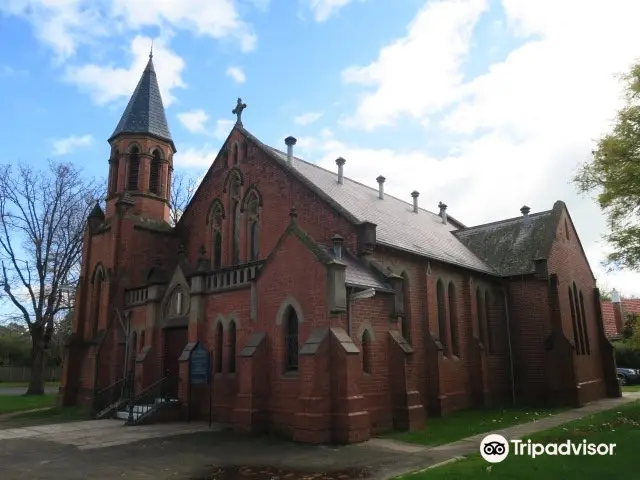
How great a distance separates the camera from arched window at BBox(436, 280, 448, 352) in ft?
70.3

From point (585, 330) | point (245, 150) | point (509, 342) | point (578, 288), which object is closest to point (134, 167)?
point (245, 150)

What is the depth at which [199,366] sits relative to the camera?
18.2 m

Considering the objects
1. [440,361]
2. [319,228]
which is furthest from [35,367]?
[440,361]

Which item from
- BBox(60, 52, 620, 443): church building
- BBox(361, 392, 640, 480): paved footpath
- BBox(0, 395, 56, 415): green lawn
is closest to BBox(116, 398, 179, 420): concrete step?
BBox(60, 52, 620, 443): church building

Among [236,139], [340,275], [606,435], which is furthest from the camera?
[236,139]

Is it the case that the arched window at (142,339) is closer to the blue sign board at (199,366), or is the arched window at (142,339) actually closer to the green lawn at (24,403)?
the blue sign board at (199,366)

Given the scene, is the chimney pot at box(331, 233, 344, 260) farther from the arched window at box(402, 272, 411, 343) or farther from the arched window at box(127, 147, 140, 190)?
the arched window at box(127, 147, 140, 190)

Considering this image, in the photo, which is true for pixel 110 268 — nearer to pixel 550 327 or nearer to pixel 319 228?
pixel 319 228

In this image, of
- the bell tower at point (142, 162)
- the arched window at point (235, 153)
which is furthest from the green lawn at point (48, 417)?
the arched window at point (235, 153)

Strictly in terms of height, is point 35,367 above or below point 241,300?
below

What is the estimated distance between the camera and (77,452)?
1328 centimetres

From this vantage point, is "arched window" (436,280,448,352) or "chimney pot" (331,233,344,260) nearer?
"chimney pot" (331,233,344,260)

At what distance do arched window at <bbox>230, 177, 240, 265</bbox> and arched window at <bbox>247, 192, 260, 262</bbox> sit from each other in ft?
2.56

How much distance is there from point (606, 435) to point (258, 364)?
9761 mm
